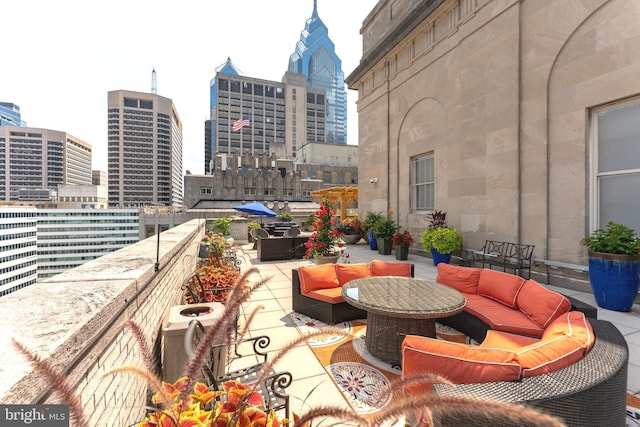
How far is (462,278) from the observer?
525cm

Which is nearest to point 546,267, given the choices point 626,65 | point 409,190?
point 626,65

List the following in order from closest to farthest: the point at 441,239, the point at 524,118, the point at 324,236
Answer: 1. the point at 524,118
2. the point at 324,236
3. the point at 441,239

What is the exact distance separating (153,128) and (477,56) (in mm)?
158432

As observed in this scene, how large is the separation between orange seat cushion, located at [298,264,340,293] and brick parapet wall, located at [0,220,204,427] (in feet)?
9.37

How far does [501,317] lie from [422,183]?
870 cm

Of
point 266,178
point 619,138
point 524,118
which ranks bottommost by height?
point 619,138

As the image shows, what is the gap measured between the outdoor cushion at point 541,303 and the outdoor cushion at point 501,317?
9 centimetres

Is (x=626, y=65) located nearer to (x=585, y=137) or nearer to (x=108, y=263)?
(x=585, y=137)

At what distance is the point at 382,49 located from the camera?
1345cm

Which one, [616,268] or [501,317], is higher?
[616,268]

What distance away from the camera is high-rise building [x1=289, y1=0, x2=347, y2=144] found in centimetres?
15362

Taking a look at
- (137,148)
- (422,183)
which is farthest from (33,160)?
(422,183)

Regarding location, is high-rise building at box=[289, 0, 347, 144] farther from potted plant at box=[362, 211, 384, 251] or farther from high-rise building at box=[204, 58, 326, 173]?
potted plant at box=[362, 211, 384, 251]

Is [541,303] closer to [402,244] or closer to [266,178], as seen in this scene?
[402,244]
